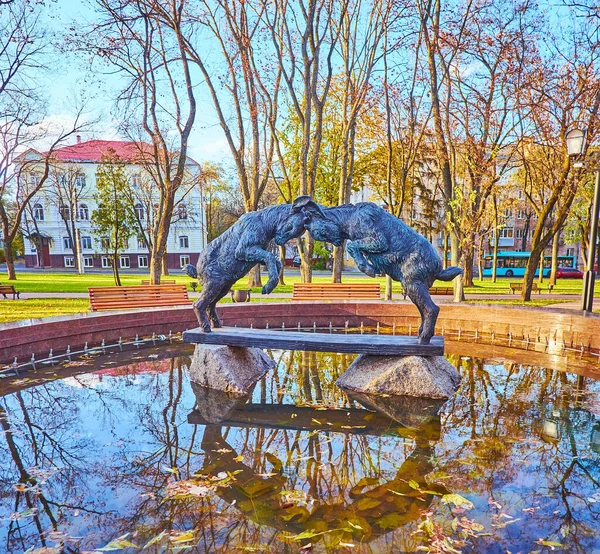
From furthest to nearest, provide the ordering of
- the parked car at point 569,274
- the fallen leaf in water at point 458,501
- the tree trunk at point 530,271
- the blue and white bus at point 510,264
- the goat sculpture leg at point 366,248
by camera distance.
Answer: the blue and white bus at point 510,264, the parked car at point 569,274, the tree trunk at point 530,271, the goat sculpture leg at point 366,248, the fallen leaf in water at point 458,501

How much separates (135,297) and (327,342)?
6.08 m

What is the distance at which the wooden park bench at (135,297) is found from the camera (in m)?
9.50

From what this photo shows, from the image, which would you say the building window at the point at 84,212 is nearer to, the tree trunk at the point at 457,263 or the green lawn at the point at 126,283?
the green lawn at the point at 126,283

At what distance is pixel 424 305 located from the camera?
18.4 ft

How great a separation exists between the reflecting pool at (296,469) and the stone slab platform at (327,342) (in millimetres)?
677

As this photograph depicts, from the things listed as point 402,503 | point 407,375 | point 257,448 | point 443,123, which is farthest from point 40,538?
point 443,123

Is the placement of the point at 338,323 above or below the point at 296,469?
above

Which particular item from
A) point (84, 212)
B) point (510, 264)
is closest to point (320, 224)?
point (510, 264)

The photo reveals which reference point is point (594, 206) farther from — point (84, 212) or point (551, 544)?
point (84, 212)

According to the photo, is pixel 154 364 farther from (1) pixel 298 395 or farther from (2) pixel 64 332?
(1) pixel 298 395

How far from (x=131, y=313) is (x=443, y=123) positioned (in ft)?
38.0

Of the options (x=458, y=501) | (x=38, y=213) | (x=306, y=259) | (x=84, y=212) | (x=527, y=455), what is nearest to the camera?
(x=458, y=501)

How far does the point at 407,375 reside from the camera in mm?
5590

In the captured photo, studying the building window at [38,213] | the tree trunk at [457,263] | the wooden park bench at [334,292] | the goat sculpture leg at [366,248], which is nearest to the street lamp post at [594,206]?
the tree trunk at [457,263]
